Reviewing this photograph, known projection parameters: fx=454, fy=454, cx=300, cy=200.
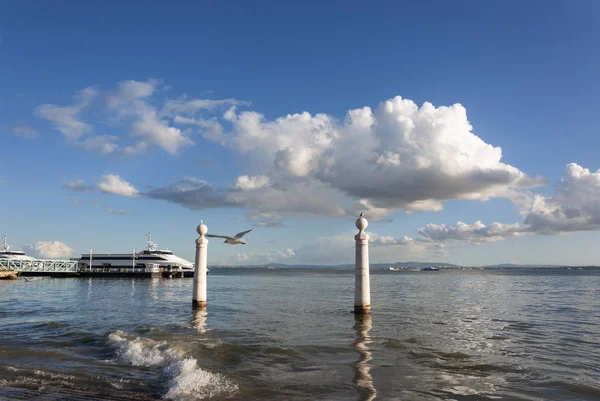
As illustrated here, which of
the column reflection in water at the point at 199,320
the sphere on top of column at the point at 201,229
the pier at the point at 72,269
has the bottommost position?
the pier at the point at 72,269

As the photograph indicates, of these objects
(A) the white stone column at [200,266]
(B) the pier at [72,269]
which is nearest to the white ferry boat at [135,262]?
(B) the pier at [72,269]

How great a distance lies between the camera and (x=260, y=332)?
58.5 feet

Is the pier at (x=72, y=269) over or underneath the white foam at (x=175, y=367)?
underneath

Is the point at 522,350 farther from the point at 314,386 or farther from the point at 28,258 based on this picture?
the point at 28,258

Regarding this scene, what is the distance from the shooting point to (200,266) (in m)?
23.4

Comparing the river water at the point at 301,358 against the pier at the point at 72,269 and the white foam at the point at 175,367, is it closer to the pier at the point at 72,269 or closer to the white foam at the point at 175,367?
the white foam at the point at 175,367

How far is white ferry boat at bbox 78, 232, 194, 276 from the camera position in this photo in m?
109

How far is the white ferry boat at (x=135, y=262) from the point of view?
10869cm

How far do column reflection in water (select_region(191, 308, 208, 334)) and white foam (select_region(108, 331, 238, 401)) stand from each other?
3083 millimetres

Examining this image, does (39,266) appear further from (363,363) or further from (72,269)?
(363,363)

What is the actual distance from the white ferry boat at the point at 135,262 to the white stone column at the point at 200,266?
281ft

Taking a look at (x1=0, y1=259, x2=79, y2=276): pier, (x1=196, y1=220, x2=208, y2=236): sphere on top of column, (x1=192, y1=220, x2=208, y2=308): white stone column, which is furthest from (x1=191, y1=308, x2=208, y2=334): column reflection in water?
(x1=0, y1=259, x2=79, y2=276): pier

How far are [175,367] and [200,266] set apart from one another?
12019mm

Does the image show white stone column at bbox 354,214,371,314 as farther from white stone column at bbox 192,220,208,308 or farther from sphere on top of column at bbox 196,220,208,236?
sphere on top of column at bbox 196,220,208,236
